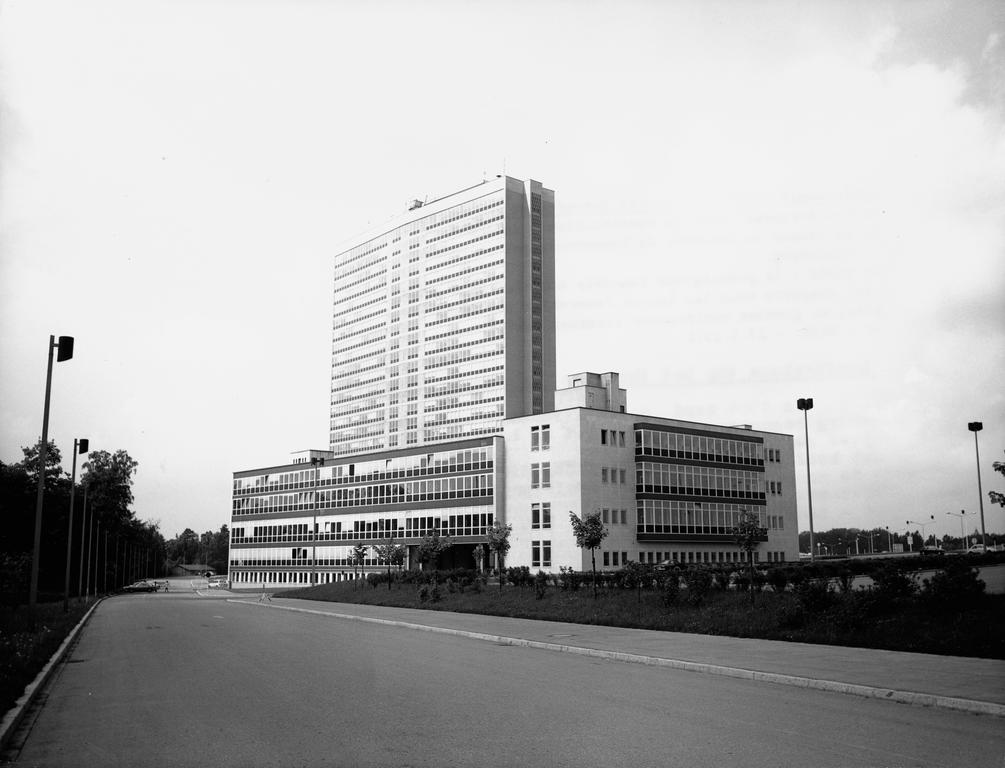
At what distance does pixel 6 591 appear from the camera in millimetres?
37031

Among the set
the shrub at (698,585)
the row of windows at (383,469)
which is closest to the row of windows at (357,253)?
the row of windows at (383,469)

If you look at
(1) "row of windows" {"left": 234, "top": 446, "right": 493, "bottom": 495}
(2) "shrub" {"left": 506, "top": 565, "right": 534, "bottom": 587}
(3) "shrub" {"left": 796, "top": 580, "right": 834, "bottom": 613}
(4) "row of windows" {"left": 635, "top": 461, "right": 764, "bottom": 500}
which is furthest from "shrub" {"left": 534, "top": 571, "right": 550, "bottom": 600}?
(1) "row of windows" {"left": 234, "top": 446, "right": 493, "bottom": 495}

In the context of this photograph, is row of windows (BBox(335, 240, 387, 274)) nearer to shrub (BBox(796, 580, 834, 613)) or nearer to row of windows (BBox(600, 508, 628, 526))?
row of windows (BBox(600, 508, 628, 526))

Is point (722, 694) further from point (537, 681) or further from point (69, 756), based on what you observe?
point (69, 756)

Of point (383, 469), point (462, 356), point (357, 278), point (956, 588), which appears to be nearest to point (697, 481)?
point (383, 469)

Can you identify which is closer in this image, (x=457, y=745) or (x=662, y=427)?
(x=457, y=745)

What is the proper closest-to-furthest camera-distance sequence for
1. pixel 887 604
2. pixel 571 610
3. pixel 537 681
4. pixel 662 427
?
1. pixel 537 681
2. pixel 887 604
3. pixel 571 610
4. pixel 662 427

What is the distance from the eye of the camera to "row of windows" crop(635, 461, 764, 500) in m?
76.2

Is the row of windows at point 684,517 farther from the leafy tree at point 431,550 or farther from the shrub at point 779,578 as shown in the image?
the shrub at point 779,578

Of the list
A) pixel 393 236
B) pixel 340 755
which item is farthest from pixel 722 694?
pixel 393 236

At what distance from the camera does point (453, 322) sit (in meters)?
147

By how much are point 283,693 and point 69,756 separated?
436 cm

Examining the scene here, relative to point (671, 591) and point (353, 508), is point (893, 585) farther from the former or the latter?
point (353, 508)

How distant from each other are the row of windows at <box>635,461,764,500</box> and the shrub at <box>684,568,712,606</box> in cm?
4790
